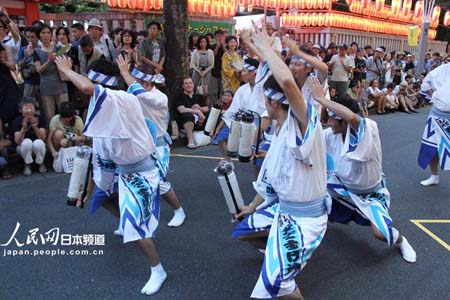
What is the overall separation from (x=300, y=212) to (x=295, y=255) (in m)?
0.27

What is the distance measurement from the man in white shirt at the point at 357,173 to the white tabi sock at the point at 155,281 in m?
1.47

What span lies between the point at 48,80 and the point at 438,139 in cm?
528

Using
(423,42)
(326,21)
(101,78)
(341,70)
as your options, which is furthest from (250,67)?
(326,21)

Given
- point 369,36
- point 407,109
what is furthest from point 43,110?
point 369,36

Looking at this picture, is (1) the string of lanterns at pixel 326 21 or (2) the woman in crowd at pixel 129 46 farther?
(1) the string of lanterns at pixel 326 21

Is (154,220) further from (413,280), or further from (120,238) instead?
(413,280)

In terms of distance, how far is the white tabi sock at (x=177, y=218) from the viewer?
3.95 metres

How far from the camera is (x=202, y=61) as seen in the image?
25.8 ft

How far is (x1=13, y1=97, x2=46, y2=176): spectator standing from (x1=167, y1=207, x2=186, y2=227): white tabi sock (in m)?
2.37

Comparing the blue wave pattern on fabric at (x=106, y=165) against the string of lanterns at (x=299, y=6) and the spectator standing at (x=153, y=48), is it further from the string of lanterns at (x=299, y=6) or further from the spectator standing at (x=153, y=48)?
the string of lanterns at (x=299, y=6)

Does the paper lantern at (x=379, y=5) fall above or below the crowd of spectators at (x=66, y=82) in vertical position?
above

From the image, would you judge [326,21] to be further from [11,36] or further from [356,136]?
[356,136]

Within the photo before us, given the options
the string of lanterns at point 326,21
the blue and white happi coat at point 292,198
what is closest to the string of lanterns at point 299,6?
the string of lanterns at point 326,21

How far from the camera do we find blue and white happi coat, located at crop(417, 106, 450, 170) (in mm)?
4773
